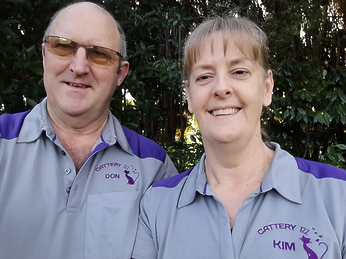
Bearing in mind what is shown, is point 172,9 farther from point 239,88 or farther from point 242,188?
point 242,188

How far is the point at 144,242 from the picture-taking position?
1614 millimetres

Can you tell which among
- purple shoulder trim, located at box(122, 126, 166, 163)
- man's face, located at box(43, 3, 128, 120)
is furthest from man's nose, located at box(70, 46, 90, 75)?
purple shoulder trim, located at box(122, 126, 166, 163)

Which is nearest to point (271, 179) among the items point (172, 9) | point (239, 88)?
point (239, 88)

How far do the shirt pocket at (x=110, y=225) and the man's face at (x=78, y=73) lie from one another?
1.80ft

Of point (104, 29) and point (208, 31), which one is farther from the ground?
point (104, 29)

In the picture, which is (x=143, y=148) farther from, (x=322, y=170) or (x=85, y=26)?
(x=322, y=170)

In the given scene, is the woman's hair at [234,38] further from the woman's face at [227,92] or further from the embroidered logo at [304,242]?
the embroidered logo at [304,242]

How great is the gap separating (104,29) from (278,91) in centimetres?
255

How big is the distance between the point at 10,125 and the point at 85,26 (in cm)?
76

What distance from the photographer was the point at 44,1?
273 cm

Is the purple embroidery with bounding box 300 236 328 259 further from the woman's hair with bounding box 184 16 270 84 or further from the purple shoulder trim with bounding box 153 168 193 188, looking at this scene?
the woman's hair with bounding box 184 16 270 84

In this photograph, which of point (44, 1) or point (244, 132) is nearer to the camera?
point (244, 132)

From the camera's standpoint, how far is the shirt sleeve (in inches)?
62.3

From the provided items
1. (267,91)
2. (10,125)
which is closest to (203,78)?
(267,91)
